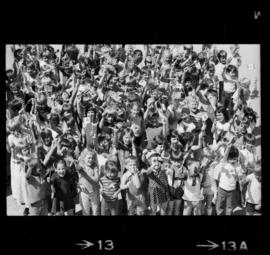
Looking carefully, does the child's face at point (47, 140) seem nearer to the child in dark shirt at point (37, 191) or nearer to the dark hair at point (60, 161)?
the dark hair at point (60, 161)

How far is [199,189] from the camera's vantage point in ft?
31.9

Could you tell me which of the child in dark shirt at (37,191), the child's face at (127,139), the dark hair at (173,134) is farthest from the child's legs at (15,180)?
the dark hair at (173,134)

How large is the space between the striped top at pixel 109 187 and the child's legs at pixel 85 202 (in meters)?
0.27

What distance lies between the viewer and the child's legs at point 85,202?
9719 millimetres

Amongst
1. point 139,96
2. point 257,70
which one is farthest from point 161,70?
point 257,70

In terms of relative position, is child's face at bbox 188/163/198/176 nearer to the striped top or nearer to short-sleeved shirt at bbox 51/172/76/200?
the striped top

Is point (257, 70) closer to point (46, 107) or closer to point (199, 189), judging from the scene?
point (199, 189)

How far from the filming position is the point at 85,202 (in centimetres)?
973

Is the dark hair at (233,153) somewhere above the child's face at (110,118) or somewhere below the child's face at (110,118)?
below

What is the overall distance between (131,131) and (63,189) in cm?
141

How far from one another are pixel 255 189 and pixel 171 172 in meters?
1.36

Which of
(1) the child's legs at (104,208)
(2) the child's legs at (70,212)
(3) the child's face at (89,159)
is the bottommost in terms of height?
(2) the child's legs at (70,212)

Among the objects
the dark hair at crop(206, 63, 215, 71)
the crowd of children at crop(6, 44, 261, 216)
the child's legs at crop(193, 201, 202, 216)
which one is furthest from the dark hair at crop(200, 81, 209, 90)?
the child's legs at crop(193, 201, 202, 216)

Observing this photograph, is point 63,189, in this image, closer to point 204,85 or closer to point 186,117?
point 186,117
